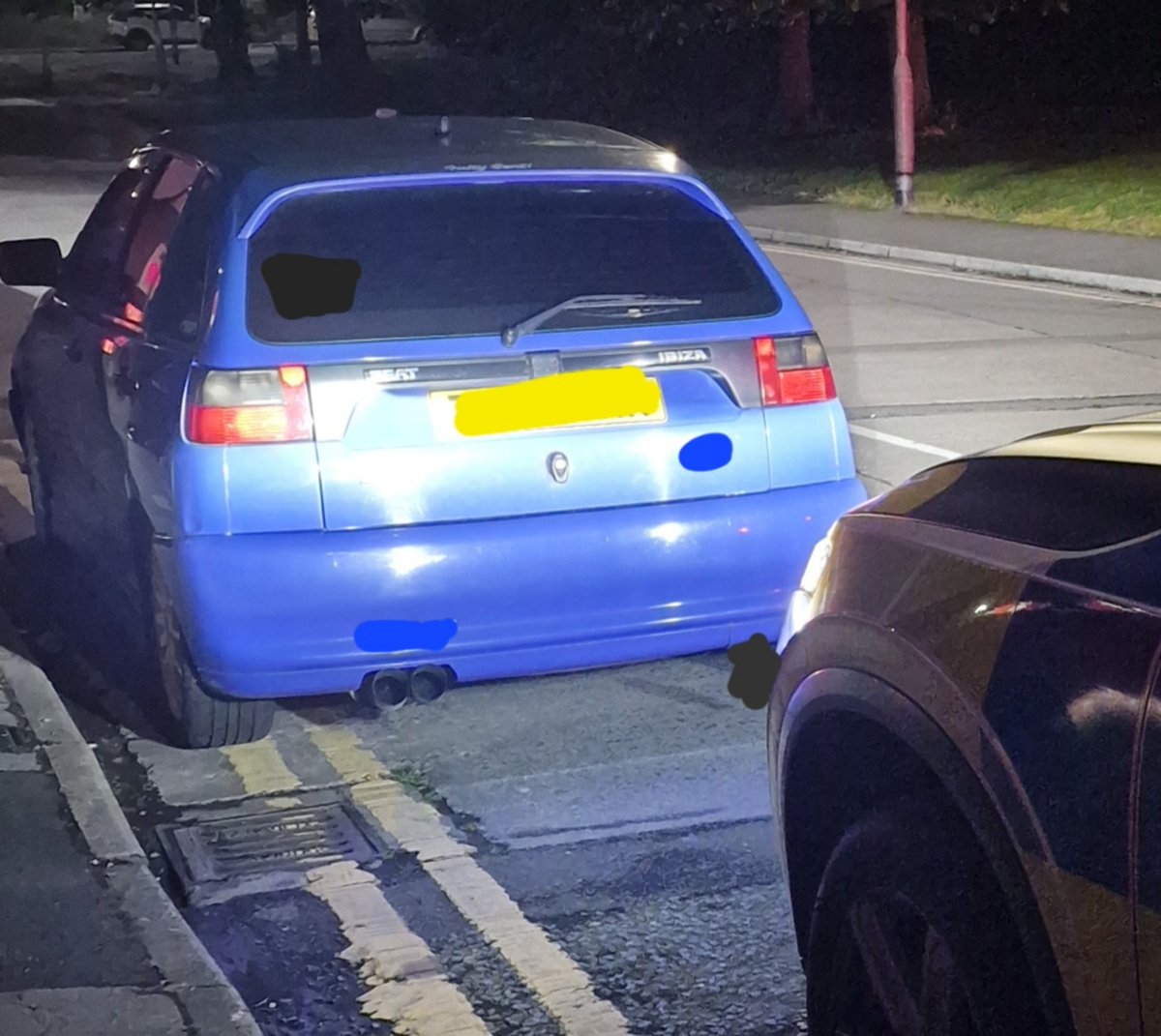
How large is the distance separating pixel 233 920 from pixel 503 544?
1140mm

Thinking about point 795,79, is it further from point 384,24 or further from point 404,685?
point 384,24

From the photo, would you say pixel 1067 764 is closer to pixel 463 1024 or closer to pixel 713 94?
pixel 463 1024

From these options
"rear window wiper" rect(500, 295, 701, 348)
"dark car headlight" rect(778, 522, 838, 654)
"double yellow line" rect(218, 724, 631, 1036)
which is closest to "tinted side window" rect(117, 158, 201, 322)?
"rear window wiper" rect(500, 295, 701, 348)

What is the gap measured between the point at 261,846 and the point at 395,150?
190 cm

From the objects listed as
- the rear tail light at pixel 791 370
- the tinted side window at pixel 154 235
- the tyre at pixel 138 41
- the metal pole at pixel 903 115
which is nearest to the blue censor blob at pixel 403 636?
the rear tail light at pixel 791 370

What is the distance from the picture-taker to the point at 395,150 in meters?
5.24

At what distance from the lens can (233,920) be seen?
4383 millimetres

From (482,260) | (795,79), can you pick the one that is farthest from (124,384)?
(795,79)

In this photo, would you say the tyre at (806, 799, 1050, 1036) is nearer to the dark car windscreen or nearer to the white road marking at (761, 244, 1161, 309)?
the dark car windscreen

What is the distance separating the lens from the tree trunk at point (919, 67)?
27.3 m

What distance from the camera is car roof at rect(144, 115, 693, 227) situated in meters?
5.05

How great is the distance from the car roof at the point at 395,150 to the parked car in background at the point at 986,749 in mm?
2099

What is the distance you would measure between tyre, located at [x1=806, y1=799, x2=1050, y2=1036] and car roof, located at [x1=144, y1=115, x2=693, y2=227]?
2592 millimetres

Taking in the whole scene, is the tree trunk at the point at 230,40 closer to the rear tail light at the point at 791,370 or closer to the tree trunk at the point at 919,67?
the tree trunk at the point at 919,67
